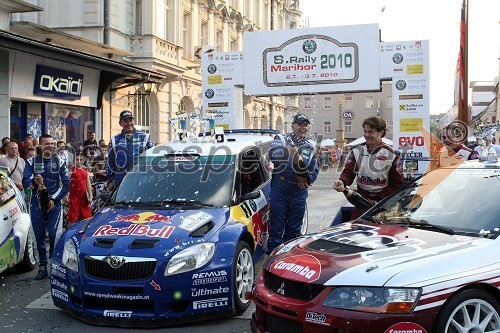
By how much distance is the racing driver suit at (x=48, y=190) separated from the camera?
7.12 meters

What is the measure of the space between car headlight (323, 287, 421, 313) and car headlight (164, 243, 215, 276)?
1.59m

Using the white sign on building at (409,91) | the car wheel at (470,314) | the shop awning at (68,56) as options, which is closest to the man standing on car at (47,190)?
the car wheel at (470,314)

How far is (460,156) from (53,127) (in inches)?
459

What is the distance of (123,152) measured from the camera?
334 inches

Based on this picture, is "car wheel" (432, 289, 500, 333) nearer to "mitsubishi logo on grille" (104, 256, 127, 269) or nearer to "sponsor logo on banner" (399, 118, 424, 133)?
"mitsubishi logo on grille" (104, 256, 127, 269)

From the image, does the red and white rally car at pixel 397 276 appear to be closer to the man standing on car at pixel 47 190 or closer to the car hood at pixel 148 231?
the car hood at pixel 148 231

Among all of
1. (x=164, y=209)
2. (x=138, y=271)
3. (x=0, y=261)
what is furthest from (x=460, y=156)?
(x=0, y=261)

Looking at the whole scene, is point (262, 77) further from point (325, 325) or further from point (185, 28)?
point (185, 28)

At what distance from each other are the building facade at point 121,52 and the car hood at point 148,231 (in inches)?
349

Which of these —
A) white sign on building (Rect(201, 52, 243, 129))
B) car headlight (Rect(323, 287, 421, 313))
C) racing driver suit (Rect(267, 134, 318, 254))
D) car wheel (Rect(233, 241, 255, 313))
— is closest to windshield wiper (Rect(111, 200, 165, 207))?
car wheel (Rect(233, 241, 255, 313))

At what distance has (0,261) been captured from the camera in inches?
245

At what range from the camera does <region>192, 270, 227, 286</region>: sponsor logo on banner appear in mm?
4946

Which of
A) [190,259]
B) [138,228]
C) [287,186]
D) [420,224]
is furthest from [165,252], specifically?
[287,186]

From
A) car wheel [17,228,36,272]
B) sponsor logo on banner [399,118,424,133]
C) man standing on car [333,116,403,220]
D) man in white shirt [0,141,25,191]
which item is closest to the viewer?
man standing on car [333,116,403,220]
